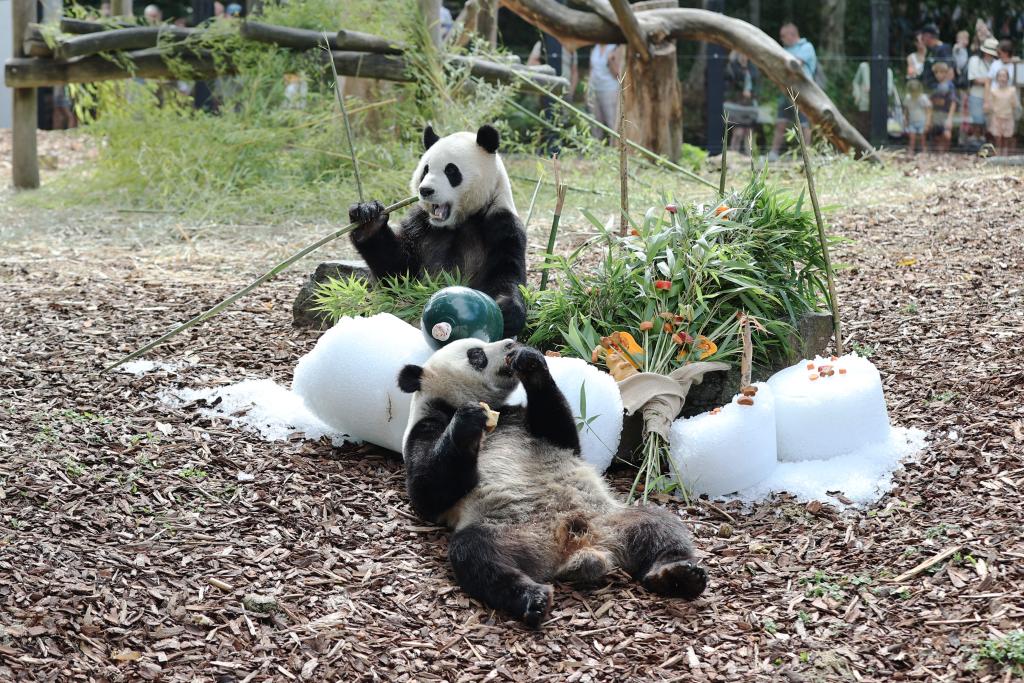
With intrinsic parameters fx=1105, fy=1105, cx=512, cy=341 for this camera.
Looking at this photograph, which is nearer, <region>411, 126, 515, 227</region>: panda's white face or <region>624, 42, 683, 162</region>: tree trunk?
<region>411, 126, 515, 227</region>: panda's white face

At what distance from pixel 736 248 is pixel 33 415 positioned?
8.85 ft

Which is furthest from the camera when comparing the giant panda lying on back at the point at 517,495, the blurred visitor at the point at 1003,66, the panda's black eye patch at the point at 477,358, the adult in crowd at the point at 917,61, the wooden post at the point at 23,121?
the adult in crowd at the point at 917,61

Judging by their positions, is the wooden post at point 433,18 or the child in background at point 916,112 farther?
the child in background at point 916,112

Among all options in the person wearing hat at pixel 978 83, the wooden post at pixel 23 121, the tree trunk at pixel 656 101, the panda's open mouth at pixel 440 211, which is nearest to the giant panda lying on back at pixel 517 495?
the panda's open mouth at pixel 440 211

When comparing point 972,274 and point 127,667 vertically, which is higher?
point 972,274

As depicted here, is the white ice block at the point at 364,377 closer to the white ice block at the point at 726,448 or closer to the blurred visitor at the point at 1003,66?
the white ice block at the point at 726,448

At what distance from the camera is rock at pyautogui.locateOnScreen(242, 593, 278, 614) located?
2.96 metres

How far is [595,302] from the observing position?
427cm

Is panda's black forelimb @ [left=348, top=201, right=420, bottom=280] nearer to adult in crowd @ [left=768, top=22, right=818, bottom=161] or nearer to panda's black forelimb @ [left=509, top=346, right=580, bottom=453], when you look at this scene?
panda's black forelimb @ [left=509, top=346, right=580, bottom=453]

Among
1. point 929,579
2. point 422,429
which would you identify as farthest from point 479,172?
point 929,579

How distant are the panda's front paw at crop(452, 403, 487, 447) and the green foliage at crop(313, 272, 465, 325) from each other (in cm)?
126

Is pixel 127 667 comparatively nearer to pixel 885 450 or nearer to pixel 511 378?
pixel 511 378

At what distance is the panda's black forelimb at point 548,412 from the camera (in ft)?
11.4

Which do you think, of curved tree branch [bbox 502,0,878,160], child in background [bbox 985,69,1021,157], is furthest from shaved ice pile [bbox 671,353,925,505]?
child in background [bbox 985,69,1021,157]
